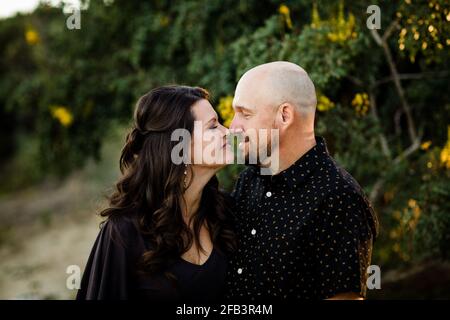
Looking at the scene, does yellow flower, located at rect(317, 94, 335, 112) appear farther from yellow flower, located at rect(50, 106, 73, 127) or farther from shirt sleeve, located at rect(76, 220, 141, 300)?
yellow flower, located at rect(50, 106, 73, 127)

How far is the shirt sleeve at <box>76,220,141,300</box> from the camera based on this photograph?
244cm

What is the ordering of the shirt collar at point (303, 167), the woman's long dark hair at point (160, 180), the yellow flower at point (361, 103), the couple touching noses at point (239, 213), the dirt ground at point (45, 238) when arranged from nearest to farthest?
the couple touching noses at point (239, 213) < the shirt collar at point (303, 167) < the woman's long dark hair at point (160, 180) < the yellow flower at point (361, 103) < the dirt ground at point (45, 238)

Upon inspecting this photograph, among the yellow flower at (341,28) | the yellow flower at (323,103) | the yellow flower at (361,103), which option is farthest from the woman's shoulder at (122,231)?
the yellow flower at (361,103)

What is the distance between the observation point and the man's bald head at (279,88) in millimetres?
2457

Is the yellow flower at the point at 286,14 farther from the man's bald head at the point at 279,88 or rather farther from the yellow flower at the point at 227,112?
the man's bald head at the point at 279,88

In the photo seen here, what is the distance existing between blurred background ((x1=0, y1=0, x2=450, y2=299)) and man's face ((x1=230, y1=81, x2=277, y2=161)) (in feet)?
2.93

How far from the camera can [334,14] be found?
365 cm

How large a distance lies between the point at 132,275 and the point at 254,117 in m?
0.89

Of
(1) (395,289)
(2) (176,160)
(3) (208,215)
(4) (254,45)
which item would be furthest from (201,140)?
A: (1) (395,289)

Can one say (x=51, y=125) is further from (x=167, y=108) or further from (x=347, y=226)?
(x=347, y=226)

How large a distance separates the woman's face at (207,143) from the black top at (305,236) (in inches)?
8.8

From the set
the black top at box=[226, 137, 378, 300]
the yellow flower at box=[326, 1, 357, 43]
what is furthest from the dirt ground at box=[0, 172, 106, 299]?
the black top at box=[226, 137, 378, 300]

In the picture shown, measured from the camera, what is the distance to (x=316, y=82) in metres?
3.47

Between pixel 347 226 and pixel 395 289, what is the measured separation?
260 cm
